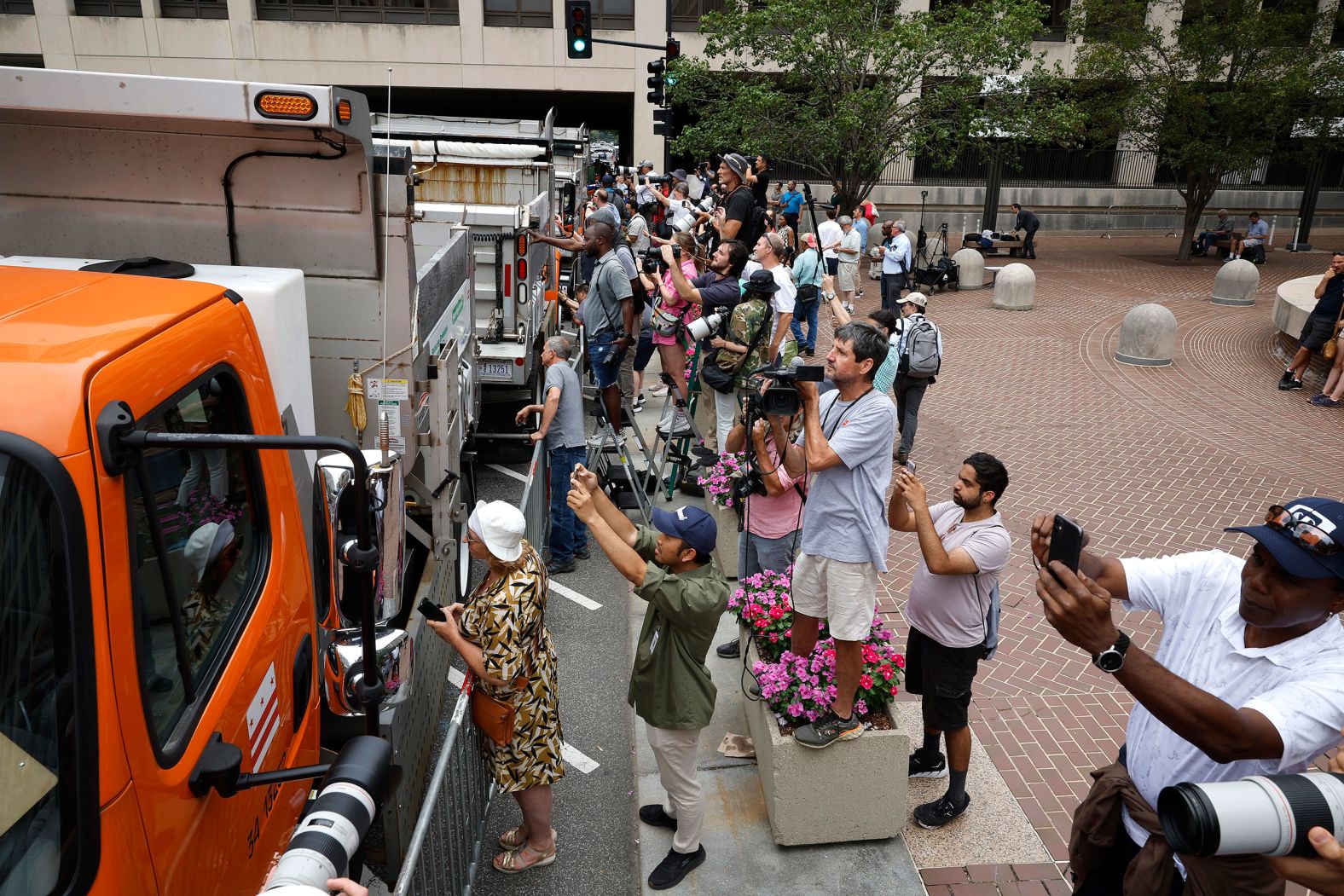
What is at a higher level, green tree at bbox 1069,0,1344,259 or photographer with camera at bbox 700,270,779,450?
green tree at bbox 1069,0,1344,259

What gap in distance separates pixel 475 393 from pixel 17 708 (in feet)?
20.7

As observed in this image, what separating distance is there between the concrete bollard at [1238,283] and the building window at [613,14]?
21241 mm

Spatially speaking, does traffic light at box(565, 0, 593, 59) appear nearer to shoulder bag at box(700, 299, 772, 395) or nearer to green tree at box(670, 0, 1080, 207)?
green tree at box(670, 0, 1080, 207)

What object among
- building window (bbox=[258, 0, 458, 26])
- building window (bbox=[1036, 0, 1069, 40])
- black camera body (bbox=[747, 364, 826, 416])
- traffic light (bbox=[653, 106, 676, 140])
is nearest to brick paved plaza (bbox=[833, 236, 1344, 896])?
black camera body (bbox=[747, 364, 826, 416])

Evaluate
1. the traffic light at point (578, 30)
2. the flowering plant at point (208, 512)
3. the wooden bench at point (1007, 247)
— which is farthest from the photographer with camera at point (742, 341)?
the wooden bench at point (1007, 247)

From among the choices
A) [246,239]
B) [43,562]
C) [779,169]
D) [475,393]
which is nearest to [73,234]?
[246,239]

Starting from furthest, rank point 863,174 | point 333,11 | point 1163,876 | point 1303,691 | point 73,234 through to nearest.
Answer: point 333,11 < point 863,174 < point 73,234 < point 1163,876 < point 1303,691

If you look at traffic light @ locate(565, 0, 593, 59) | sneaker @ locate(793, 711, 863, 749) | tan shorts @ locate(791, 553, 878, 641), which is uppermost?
traffic light @ locate(565, 0, 593, 59)

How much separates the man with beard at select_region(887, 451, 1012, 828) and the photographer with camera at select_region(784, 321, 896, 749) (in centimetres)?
19

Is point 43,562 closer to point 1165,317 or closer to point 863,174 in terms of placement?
point 1165,317

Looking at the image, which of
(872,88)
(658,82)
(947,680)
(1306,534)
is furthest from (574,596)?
(872,88)

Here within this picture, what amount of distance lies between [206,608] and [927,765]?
12.1 feet

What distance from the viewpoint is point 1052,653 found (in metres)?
6.37

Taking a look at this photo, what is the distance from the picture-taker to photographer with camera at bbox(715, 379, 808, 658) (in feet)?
17.8
